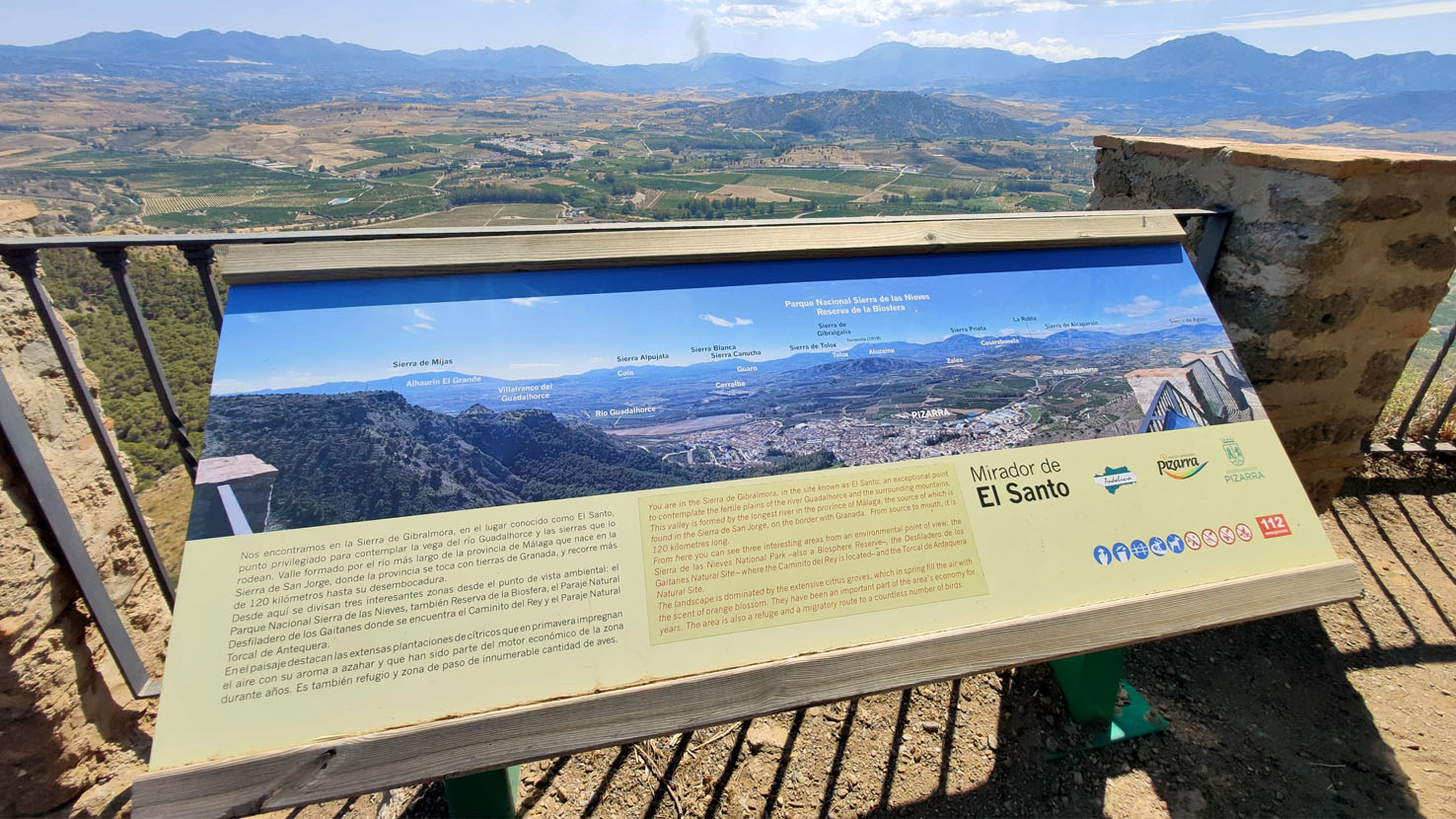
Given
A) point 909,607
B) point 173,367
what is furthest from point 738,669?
point 173,367

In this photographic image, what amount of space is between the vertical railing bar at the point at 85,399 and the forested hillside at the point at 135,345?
7.77 m

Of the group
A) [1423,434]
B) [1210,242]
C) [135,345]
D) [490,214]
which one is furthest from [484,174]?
[1423,434]

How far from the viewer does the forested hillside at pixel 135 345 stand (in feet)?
35.3

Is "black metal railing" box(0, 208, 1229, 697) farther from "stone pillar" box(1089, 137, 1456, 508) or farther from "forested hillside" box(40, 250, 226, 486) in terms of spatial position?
"forested hillside" box(40, 250, 226, 486)

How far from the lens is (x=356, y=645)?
1.29 meters

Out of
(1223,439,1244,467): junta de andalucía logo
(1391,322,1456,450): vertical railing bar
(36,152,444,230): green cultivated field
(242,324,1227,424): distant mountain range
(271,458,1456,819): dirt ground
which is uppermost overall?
(242,324,1227,424): distant mountain range

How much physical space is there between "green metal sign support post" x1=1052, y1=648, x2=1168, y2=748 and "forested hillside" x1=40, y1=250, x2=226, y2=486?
10.2 metres

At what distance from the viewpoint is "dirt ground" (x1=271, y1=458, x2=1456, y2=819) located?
2.17m

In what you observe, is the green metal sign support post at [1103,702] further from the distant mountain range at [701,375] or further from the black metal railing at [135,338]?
the black metal railing at [135,338]

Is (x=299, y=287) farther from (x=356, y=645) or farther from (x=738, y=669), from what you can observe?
(x=738, y=669)

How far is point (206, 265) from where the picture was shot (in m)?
1.88

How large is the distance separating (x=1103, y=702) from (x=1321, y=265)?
1.87 meters

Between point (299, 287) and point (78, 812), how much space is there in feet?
6.34

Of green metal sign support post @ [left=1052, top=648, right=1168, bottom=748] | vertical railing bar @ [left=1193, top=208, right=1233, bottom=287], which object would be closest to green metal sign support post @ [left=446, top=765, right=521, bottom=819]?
green metal sign support post @ [left=1052, top=648, right=1168, bottom=748]
